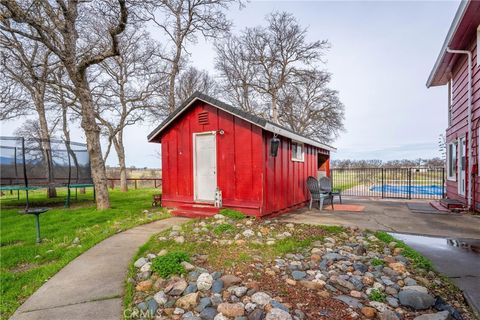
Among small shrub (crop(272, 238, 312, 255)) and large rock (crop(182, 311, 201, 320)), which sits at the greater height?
small shrub (crop(272, 238, 312, 255))

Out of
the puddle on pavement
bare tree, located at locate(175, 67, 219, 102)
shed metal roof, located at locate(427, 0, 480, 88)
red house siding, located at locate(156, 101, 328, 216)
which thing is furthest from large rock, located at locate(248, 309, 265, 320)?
bare tree, located at locate(175, 67, 219, 102)

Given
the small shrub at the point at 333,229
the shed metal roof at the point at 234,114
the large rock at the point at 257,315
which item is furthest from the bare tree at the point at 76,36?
the large rock at the point at 257,315

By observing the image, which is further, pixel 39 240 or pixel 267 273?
pixel 39 240

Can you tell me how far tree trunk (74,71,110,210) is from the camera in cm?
747

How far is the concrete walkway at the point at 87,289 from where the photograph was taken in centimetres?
241

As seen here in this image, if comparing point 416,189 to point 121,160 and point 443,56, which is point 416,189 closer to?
point 443,56

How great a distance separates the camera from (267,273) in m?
3.01

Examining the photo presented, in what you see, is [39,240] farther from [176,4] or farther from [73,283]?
[176,4]

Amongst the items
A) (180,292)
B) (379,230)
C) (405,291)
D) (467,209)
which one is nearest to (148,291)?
(180,292)

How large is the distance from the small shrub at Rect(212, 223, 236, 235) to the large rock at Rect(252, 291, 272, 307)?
7.12 ft

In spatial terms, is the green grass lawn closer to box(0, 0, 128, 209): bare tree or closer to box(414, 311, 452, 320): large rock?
box(0, 0, 128, 209): bare tree

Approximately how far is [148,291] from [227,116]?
4460 millimetres

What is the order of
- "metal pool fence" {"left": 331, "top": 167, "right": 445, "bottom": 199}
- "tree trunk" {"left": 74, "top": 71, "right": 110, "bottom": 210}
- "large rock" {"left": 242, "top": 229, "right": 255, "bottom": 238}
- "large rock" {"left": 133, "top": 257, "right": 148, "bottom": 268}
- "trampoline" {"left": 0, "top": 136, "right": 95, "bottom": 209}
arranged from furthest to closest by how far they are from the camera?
"metal pool fence" {"left": 331, "top": 167, "right": 445, "bottom": 199} → "trampoline" {"left": 0, "top": 136, "right": 95, "bottom": 209} → "tree trunk" {"left": 74, "top": 71, "right": 110, "bottom": 210} → "large rock" {"left": 242, "top": 229, "right": 255, "bottom": 238} → "large rock" {"left": 133, "top": 257, "right": 148, "bottom": 268}

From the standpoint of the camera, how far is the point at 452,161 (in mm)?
8234
